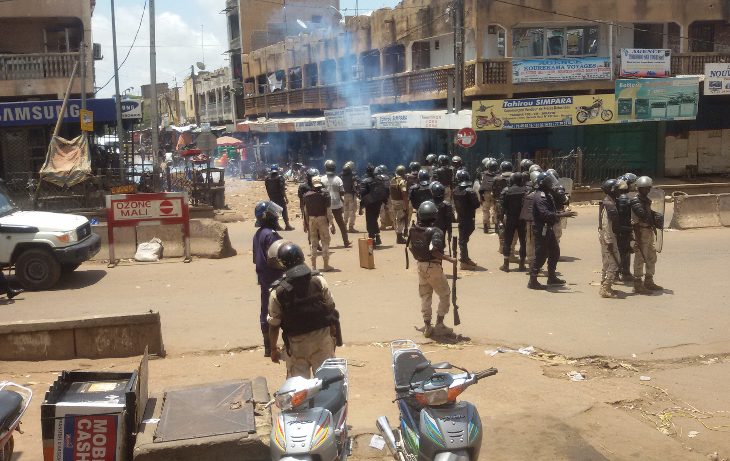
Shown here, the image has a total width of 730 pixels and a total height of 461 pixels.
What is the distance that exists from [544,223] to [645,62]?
17.4m

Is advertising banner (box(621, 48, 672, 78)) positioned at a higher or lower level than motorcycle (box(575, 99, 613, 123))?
higher

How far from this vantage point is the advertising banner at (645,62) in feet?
85.5

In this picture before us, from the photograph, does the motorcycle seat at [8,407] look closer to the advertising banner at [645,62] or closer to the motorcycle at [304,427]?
the motorcycle at [304,427]

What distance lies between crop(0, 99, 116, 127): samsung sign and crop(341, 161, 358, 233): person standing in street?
8.49 meters

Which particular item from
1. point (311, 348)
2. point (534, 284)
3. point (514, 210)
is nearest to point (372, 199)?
point (514, 210)

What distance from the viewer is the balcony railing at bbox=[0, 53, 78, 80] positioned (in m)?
23.5

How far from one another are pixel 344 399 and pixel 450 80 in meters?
23.2

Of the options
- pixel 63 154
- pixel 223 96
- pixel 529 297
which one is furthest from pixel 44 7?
pixel 223 96

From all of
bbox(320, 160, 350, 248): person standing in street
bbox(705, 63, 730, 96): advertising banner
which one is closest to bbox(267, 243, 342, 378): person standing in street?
bbox(320, 160, 350, 248): person standing in street

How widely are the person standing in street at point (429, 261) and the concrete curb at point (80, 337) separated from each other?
298cm

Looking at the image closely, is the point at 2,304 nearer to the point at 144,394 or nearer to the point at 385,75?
the point at 144,394

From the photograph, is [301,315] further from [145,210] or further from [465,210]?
[145,210]

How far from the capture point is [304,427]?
442 centimetres

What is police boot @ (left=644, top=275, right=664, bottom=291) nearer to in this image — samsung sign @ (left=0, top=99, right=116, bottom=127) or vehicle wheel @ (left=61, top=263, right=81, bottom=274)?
vehicle wheel @ (left=61, top=263, right=81, bottom=274)
